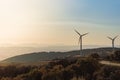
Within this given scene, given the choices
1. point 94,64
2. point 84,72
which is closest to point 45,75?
point 84,72

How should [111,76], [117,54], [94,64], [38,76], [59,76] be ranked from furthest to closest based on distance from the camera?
1. [117,54]
2. [94,64]
3. [38,76]
4. [59,76]
5. [111,76]

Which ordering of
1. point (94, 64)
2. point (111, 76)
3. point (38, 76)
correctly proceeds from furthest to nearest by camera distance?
point (94, 64) < point (38, 76) < point (111, 76)

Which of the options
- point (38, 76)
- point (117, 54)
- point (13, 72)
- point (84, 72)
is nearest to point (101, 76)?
point (84, 72)

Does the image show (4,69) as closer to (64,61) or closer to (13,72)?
(13,72)

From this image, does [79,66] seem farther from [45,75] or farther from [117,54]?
[117,54]

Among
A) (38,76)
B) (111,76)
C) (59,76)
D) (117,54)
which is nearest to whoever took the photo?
Result: (111,76)

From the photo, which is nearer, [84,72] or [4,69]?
[84,72]

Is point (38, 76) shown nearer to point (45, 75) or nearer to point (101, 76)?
point (45, 75)

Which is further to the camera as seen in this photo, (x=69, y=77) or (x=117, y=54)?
A: (x=117, y=54)

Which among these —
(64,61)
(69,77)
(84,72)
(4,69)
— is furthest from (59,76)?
(4,69)

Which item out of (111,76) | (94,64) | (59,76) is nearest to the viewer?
(111,76)
